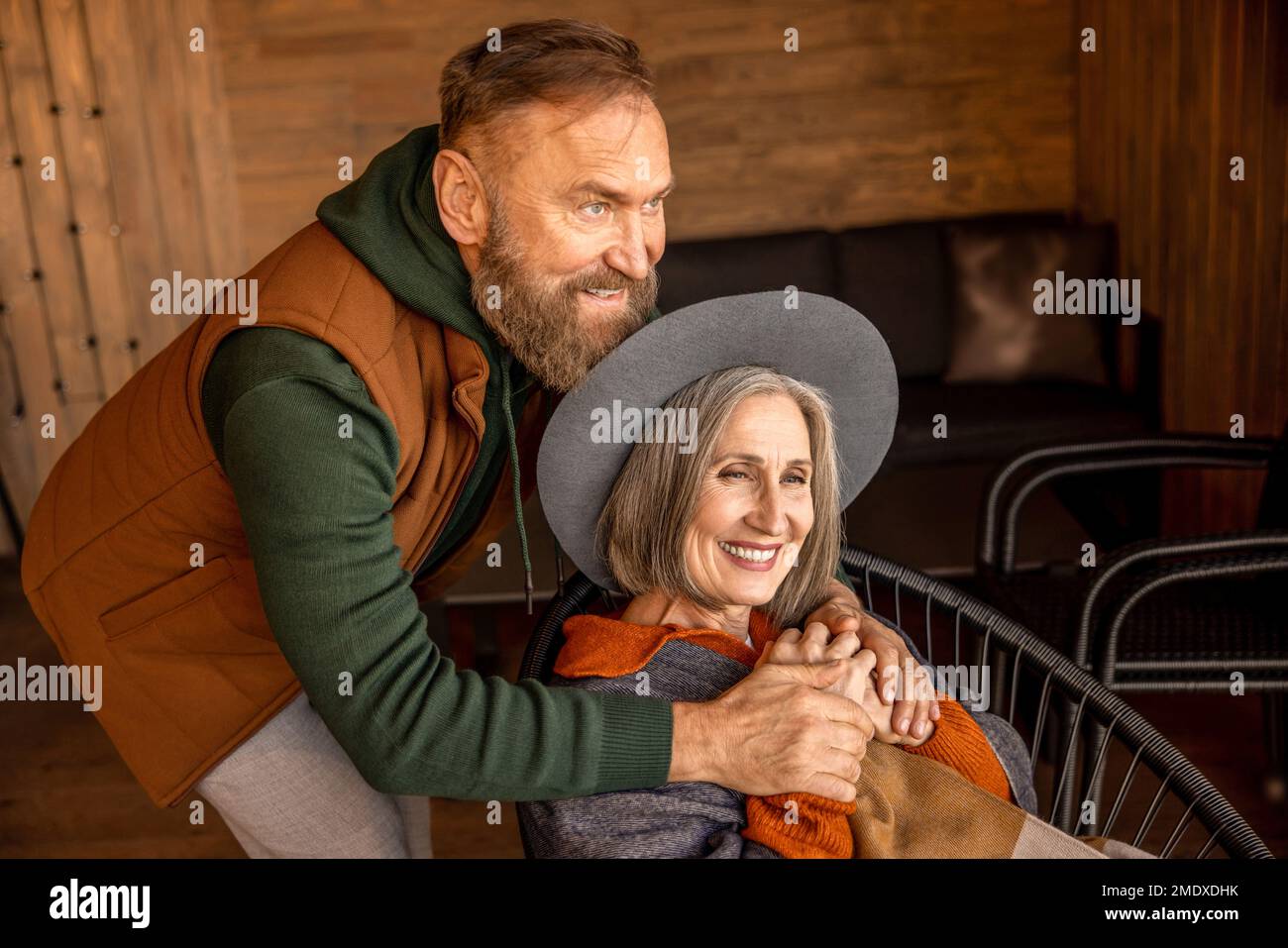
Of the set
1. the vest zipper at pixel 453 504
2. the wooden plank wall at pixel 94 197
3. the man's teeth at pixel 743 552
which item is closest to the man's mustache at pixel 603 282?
the vest zipper at pixel 453 504

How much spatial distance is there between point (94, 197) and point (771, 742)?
390 cm

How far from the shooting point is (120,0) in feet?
14.0

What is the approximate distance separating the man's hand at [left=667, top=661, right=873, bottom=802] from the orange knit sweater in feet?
0.12

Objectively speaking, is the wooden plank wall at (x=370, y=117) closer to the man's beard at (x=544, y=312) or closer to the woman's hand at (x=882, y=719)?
the man's beard at (x=544, y=312)

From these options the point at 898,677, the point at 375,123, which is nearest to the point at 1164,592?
the point at 898,677

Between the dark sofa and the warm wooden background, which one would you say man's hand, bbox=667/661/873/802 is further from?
the warm wooden background

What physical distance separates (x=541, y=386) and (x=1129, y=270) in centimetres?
290

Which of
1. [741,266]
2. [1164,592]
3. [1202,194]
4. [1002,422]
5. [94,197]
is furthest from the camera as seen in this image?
[94,197]

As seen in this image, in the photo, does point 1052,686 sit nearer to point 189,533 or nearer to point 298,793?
point 298,793

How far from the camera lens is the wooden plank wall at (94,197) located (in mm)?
4266

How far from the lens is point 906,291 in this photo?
4047mm

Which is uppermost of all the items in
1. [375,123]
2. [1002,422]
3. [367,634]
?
[375,123]
